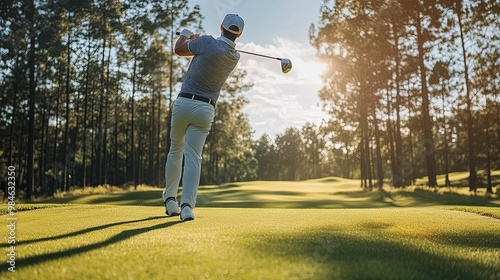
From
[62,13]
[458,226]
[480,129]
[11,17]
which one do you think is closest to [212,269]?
[458,226]

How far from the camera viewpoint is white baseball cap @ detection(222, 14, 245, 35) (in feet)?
18.3

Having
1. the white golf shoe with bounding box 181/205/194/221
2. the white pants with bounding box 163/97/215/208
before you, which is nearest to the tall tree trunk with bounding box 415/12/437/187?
the white pants with bounding box 163/97/215/208

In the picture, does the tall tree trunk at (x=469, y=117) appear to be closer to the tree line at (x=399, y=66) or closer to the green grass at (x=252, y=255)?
the tree line at (x=399, y=66)

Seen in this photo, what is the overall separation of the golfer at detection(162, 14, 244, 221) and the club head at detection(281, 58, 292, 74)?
139 cm

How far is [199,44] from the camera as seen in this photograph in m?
5.53

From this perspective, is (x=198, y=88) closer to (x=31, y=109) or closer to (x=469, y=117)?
(x=31, y=109)

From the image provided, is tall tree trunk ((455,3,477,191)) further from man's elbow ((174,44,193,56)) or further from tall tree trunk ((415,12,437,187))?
man's elbow ((174,44,193,56))

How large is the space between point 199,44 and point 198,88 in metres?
0.55

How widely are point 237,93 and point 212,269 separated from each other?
46199 mm

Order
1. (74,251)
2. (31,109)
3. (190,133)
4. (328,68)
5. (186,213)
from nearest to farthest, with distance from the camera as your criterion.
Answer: (74,251)
(186,213)
(190,133)
(31,109)
(328,68)

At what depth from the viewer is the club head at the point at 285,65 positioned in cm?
702

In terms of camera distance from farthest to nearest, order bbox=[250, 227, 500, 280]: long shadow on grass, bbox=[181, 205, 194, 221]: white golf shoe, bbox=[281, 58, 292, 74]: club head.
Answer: bbox=[281, 58, 292, 74]: club head < bbox=[181, 205, 194, 221]: white golf shoe < bbox=[250, 227, 500, 280]: long shadow on grass

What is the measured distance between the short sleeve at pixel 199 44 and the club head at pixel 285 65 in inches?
72.2

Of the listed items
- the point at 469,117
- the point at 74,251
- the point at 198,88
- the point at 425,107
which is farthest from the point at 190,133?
the point at 469,117
